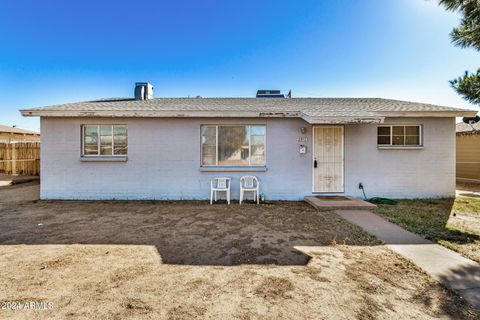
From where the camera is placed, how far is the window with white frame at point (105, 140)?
7.54 metres

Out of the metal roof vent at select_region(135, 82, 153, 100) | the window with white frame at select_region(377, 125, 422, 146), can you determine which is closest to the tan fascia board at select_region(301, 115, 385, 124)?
the window with white frame at select_region(377, 125, 422, 146)

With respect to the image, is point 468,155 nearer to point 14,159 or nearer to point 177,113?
point 177,113

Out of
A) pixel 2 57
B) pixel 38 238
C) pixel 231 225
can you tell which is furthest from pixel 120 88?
pixel 231 225

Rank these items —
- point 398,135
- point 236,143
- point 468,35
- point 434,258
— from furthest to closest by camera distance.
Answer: point 398,135 → point 236,143 → point 468,35 → point 434,258

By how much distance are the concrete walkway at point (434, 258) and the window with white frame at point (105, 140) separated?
763 cm

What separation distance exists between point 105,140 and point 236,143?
15.1 feet

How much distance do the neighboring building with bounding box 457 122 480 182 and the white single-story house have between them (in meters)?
6.35

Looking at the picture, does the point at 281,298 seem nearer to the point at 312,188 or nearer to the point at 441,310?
the point at 441,310

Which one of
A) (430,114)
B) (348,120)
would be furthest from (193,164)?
(430,114)

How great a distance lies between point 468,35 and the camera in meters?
6.04

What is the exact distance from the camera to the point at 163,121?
24.4 ft

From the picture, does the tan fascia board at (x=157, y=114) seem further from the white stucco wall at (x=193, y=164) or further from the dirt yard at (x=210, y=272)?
the dirt yard at (x=210, y=272)

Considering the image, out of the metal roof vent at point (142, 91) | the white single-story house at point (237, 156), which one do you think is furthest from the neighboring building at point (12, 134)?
the white single-story house at point (237, 156)

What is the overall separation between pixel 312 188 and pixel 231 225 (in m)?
3.75
